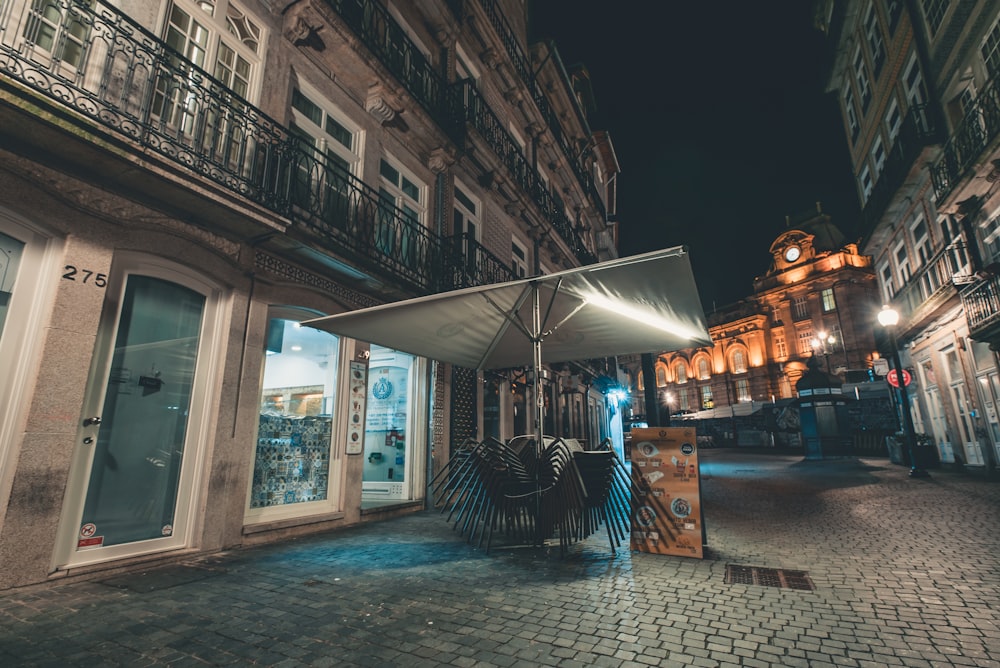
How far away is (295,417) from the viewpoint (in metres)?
7.12

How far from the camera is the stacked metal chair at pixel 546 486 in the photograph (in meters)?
5.21

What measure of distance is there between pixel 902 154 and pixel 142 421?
72.0 ft

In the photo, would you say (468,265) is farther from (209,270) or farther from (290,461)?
(209,270)

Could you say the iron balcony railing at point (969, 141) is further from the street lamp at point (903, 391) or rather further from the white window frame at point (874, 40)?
the white window frame at point (874, 40)

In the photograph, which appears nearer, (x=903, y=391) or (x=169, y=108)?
(x=169, y=108)

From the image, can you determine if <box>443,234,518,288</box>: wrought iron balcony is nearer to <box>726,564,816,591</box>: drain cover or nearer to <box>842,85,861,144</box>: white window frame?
<box>726,564,816,591</box>: drain cover

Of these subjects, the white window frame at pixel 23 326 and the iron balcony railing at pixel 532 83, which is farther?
the iron balcony railing at pixel 532 83

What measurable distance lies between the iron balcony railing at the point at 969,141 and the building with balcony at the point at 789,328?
2801 cm

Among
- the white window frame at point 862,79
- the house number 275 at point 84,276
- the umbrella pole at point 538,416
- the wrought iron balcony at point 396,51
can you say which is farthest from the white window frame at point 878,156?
the house number 275 at point 84,276

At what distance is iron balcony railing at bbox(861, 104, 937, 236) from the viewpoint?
47.0 ft

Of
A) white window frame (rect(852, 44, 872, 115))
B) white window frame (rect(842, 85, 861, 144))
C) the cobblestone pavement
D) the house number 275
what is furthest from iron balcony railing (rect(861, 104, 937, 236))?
the house number 275

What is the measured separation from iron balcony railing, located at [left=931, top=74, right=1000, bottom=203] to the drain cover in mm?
12006

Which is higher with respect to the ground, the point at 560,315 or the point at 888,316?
the point at 888,316

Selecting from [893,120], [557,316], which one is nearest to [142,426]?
[557,316]
